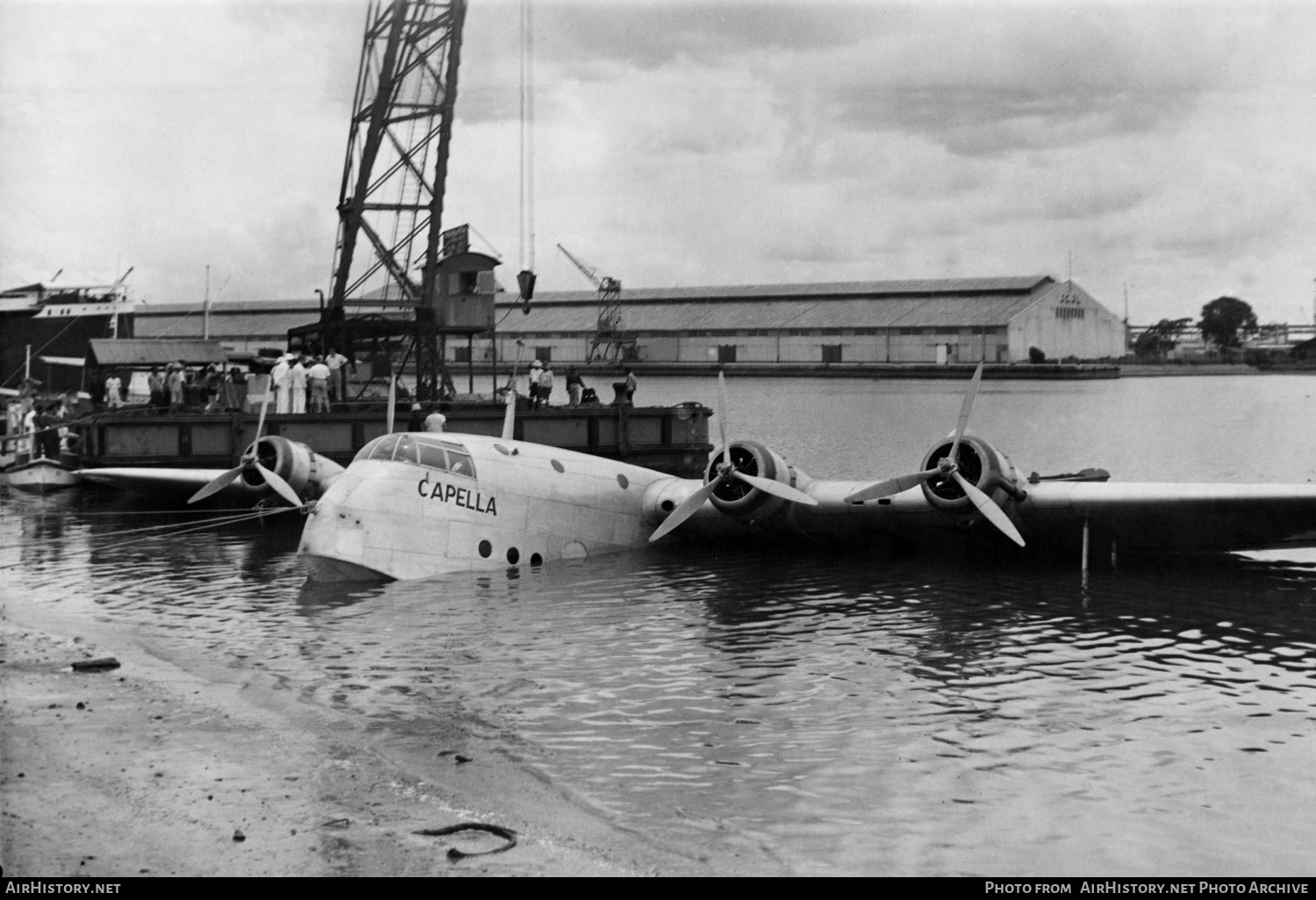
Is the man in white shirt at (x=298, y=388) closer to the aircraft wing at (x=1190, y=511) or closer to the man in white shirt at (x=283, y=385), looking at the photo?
the man in white shirt at (x=283, y=385)

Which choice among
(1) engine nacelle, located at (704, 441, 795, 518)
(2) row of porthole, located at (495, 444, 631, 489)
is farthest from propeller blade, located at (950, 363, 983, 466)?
(2) row of porthole, located at (495, 444, 631, 489)

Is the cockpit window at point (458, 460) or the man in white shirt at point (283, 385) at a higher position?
the man in white shirt at point (283, 385)

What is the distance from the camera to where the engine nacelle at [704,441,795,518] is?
2495 cm

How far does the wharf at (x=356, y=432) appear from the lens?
119ft

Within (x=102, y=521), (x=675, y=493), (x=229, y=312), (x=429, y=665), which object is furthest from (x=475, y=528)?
(x=229, y=312)

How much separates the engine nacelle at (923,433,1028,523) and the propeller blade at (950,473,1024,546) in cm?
18

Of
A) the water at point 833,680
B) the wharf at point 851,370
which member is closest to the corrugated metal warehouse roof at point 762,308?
the wharf at point 851,370

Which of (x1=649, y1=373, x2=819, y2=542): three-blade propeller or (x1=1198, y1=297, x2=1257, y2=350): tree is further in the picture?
(x1=1198, y1=297, x2=1257, y2=350): tree

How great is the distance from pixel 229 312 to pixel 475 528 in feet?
423

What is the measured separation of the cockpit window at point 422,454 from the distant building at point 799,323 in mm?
89743

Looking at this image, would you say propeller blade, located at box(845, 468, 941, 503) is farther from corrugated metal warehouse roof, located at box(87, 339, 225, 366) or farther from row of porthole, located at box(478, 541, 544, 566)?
corrugated metal warehouse roof, located at box(87, 339, 225, 366)

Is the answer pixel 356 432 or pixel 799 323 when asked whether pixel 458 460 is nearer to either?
pixel 356 432

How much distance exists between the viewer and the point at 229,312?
470ft

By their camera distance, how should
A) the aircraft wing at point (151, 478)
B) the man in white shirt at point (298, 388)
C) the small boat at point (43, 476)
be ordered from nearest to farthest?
the aircraft wing at point (151, 478), the man in white shirt at point (298, 388), the small boat at point (43, 476)
